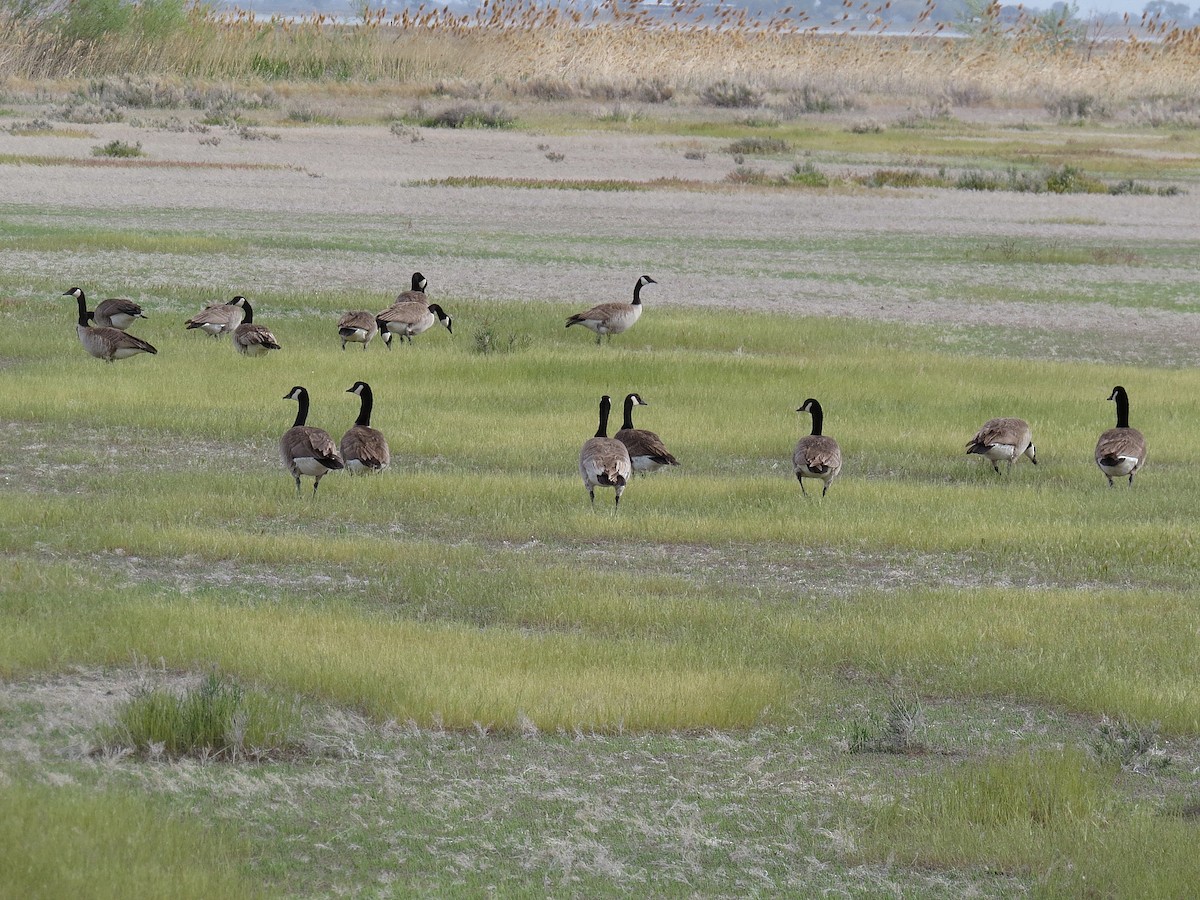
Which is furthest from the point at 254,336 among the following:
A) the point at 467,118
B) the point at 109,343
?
the point at 467,118

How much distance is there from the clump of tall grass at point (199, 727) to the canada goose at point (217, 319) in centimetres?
1363

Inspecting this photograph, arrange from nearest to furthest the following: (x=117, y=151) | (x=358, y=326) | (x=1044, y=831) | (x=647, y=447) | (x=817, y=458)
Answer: (x=1044, y=831) < (x=817, y=458) < (x=647, y=447) < (x=358, y=326) < (x=117, y=151)

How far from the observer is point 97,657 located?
8.98 metres

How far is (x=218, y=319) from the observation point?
2108cm

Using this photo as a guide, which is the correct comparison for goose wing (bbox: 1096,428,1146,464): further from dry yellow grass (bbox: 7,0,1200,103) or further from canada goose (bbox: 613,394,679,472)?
dry yellow grass (bbox: 7,0,1200,103)

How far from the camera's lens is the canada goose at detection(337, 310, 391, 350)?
20.9 m

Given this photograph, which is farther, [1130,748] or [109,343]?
[109,343]

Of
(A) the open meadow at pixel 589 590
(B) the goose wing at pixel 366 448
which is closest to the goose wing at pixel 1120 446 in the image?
(A) the open meadow at pixel 589 590

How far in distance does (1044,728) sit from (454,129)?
56.2 metres

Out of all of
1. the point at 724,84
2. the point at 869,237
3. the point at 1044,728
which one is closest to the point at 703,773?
the point at 1044,728

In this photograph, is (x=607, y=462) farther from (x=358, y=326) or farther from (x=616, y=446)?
(x=358, y=326)

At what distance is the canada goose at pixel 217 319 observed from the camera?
21078 millimetres

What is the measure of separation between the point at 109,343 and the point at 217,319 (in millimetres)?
1689

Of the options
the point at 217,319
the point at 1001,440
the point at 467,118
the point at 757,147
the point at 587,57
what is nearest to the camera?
the point at 1001,440
